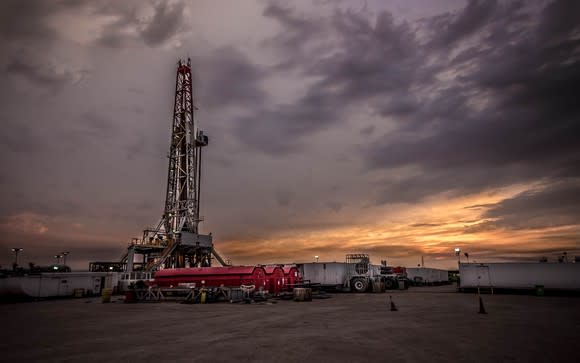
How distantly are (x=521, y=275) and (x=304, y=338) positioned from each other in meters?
29.4

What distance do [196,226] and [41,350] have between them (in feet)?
168

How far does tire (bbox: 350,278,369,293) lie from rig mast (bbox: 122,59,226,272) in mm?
26701

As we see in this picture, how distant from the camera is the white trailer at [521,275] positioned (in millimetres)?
30167

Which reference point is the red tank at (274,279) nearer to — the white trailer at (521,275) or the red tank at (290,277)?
the red tank at (290,277)

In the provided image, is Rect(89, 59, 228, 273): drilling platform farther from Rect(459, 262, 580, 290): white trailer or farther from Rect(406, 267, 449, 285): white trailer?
Rect(459, 262, 580, 290): white trailer

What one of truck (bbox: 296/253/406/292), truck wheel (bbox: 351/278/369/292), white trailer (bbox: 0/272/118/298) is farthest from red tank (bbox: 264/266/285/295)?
white trailer (bbox: 0/272/118/298)

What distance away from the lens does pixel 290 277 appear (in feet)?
109

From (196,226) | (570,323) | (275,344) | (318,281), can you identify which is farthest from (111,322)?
(196,226)

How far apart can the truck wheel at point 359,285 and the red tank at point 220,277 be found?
1251 cm

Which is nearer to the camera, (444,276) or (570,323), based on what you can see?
(570,323)

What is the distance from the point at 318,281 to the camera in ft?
128

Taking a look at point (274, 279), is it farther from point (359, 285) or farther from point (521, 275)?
point (521, 275)

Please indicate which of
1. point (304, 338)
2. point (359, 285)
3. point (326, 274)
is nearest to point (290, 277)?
point (326, 274)

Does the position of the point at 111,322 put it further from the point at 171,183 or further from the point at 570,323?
the point at 171,183
